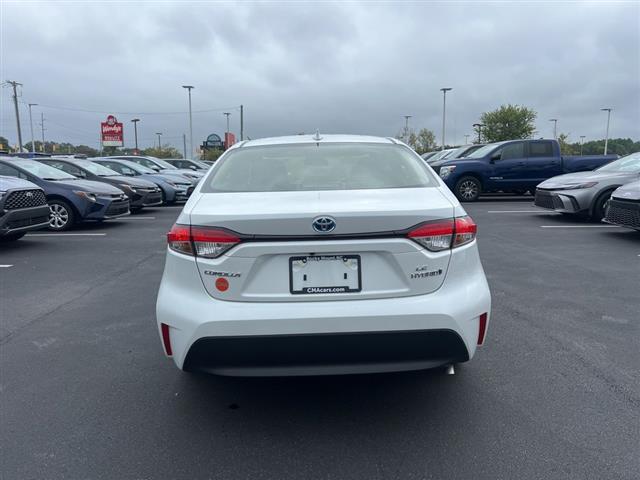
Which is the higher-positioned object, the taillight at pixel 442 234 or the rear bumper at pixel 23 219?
the taillight at pixel 442 234

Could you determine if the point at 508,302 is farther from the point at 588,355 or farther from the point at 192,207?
the point at 192,207

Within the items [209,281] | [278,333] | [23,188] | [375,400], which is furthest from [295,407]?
[23,188]

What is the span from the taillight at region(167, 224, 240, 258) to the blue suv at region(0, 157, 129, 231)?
8.53 meters

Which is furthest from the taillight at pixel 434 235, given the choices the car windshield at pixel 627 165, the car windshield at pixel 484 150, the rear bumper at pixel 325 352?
the car windshield at pixel 484 150

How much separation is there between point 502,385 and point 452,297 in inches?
41.0

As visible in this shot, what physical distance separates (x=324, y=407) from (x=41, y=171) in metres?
9.70

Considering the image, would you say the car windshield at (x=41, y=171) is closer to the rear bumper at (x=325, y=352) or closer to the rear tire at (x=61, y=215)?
the rear tire at (x=61, y=215)

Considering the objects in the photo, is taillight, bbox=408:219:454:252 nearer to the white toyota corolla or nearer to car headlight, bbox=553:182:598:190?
the white toyota corolla

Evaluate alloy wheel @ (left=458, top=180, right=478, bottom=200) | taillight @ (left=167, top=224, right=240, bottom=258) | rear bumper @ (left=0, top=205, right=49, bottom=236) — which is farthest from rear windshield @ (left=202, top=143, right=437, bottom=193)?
alloy wheel @ (left=458, top=180, right=478, bottom=200)

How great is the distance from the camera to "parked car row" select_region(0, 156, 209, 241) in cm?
787

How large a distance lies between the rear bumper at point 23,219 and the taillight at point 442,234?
23.7ft

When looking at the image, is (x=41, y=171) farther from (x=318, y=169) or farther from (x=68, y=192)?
(x=318, y=169)

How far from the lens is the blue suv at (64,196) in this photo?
10.1 metres

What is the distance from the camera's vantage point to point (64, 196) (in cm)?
Result: 1020
